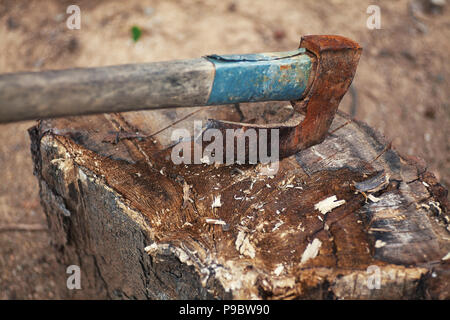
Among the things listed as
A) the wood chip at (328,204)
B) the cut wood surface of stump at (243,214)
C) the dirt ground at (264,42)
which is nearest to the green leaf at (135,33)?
the dirt ground at (264,42)

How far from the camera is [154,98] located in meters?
1.55

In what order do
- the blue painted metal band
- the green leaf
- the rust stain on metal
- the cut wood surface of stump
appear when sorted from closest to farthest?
the cut wood surface of stump, the blue painted metal band, the rust stain on metal, the green leaf

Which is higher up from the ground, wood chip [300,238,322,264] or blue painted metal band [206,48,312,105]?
blue painted metal band [206,48,312,105]

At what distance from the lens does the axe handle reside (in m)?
1.38

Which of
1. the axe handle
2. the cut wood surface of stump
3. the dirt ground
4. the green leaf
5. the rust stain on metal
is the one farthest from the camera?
the green leaf

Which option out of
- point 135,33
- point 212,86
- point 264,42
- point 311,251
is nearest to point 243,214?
point 311,251

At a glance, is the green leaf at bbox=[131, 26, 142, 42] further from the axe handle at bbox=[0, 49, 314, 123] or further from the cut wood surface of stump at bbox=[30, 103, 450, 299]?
the axe handle at bbox=[0, 49, 314, 123]

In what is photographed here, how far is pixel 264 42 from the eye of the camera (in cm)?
438

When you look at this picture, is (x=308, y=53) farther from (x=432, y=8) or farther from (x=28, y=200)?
(x=432, y=8)

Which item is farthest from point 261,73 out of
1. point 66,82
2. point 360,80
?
point 360,80

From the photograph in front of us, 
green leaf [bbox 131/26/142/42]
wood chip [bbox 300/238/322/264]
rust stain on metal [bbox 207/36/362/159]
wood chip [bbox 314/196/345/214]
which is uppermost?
green leaf [bbox 131/26/142/42]

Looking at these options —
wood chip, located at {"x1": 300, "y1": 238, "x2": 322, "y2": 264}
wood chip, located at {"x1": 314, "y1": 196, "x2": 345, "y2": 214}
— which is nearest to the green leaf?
wood chip, located at {"x1": 314, "y1": 196, "x2": 345, "y2": 214}

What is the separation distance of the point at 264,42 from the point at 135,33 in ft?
4.45

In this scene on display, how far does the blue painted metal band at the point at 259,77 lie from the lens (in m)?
1.66
